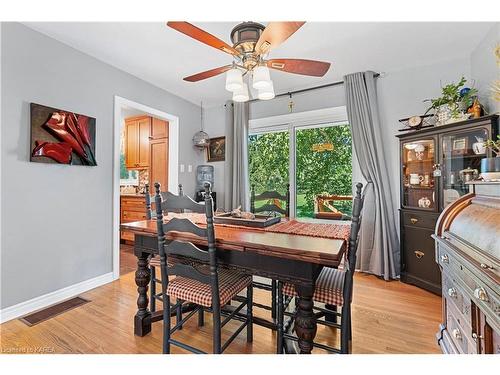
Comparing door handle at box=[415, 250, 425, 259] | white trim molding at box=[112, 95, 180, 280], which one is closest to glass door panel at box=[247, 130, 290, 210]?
white trim molding at box=[112, 95, 180, 280]

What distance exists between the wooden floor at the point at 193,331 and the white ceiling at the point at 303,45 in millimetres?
2482

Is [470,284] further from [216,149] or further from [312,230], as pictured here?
[216,149]

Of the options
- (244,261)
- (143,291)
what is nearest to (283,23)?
(244,261)

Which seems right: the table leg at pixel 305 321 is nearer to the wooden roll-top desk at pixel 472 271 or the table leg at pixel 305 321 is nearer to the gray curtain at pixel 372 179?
the wooden roll-top desk at pixel 472 271

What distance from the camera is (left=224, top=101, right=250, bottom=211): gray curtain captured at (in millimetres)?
3773

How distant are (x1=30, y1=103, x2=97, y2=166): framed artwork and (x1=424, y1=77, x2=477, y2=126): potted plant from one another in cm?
360

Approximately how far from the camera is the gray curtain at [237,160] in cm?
377

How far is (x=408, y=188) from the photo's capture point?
2.79 meters

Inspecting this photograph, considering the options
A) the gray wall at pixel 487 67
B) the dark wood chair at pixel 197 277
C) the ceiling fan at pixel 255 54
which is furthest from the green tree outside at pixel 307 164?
the dark wood chair at pixel 197 277

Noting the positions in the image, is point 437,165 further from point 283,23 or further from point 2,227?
point 2,227

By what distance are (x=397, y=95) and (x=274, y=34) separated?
224 centimetres

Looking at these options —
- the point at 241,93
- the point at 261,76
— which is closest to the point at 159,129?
the point at 241,93

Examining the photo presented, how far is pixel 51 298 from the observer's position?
7.46 ft

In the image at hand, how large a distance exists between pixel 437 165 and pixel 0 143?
3.94 metres
